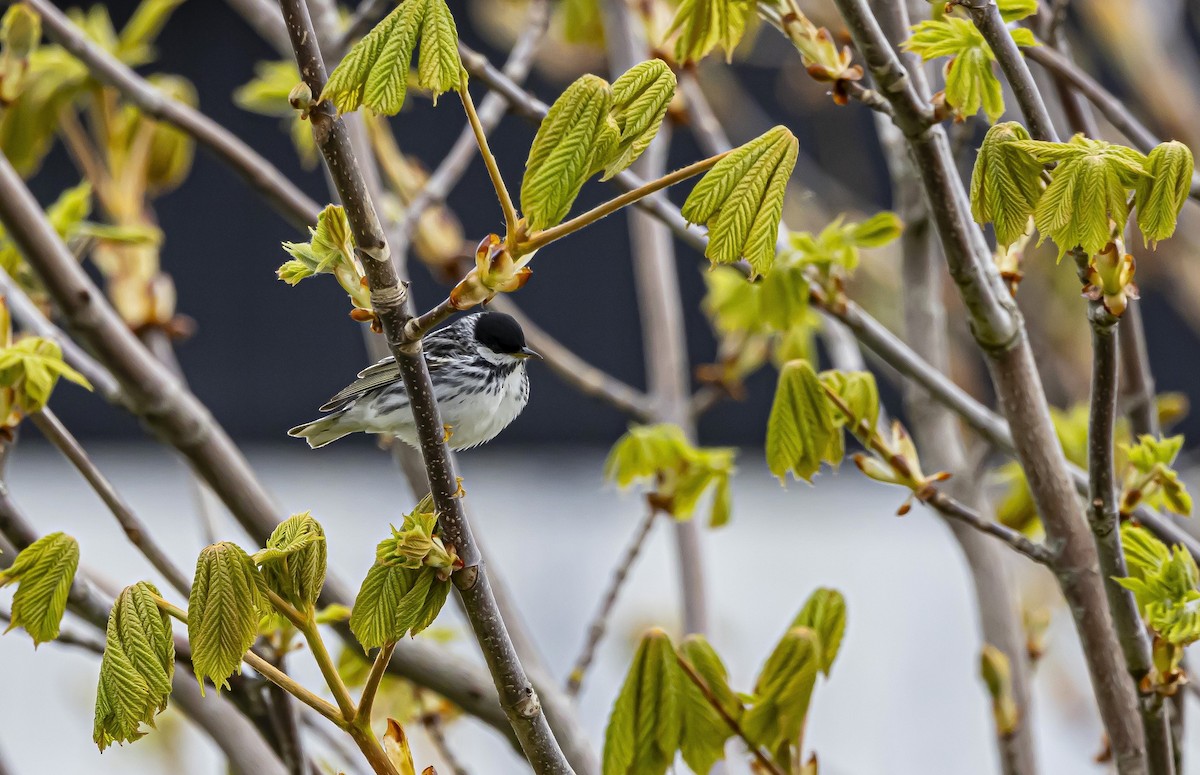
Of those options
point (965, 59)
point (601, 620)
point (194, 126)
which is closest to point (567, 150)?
point (965, 59)

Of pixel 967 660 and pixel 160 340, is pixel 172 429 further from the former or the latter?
pixel 967 660

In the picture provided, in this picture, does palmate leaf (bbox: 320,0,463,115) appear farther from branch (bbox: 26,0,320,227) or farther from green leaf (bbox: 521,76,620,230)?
branch (bbox: 26,0,320,227)

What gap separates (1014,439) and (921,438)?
1.99 feet

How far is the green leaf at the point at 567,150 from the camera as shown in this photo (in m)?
0.79

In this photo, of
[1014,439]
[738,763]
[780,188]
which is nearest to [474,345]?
[738,763]

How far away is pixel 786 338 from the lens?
5.74 ft

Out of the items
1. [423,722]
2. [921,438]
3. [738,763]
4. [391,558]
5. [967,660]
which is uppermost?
[391,558]

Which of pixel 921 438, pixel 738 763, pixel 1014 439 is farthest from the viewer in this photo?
pixel 738 763

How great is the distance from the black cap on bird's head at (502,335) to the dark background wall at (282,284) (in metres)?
1.69

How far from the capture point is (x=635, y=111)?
2.71 feet

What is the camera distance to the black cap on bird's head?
2.10 metres

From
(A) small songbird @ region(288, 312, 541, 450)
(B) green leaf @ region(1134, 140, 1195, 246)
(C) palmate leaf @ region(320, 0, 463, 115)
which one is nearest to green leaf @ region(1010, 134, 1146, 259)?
(B) green leaf @ region(1134, 140, 1195, 246)

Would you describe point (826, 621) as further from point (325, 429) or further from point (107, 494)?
point (325, 429)

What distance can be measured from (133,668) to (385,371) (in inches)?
37.8
